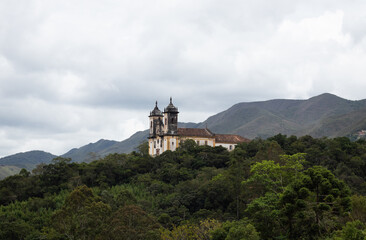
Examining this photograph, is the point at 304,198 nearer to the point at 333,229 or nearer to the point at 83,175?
the point at 333,229

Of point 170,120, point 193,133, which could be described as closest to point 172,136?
point 170,120

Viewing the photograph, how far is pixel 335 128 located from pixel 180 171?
365ft

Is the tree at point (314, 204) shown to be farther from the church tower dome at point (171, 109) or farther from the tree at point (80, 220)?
the church tower dome at point (171, 109)

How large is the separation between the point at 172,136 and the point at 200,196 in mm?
19542

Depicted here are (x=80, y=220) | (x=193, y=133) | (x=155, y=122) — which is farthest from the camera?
(x=155, y=122)

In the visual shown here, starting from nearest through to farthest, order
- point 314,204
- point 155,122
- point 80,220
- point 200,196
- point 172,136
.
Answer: point 314,204
point 80,220
point 200,196
point 172,136
point 155,122

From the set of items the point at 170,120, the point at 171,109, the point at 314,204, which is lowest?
the point at 314,204

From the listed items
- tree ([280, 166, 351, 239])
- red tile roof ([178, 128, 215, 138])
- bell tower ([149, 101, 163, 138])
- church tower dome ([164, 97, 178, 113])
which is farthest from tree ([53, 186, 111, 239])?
bell tower ([149, 101, 163, 138])

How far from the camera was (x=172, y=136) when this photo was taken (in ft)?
225

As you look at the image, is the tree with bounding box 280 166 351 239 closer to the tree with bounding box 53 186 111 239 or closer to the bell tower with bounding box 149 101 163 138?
the tree with bounding box 53 186 111 239

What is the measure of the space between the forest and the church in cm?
222

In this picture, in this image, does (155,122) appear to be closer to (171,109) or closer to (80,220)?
(171,109)

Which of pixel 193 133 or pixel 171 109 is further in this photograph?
pixel 193 133

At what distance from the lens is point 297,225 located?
28312mm
